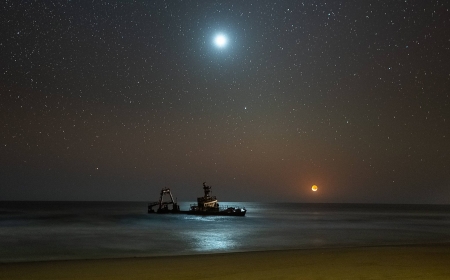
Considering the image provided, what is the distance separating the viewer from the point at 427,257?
1600 cm

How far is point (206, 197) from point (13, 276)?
5935 cm

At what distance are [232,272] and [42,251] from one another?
1842 centimetres

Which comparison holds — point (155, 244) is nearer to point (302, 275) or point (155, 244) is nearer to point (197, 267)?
point (197, 267)

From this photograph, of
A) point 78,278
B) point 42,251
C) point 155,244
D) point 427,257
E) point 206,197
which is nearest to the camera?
point 78,278

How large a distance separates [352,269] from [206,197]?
59.8 metres

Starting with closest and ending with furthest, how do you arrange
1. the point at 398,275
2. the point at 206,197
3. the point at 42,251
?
the point at 398,275 < the point at 42,251 < the point at 206,197

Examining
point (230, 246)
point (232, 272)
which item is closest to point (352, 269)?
point (232, 272)

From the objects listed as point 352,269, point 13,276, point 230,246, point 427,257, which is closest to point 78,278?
point 13,276

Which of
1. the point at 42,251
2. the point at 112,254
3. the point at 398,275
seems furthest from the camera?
the point at 42,251

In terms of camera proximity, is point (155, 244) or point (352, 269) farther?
point (155, 244)

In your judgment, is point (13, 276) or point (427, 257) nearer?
point (13, 276)

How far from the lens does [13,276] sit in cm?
1262

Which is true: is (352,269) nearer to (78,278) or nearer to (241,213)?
(78,278)

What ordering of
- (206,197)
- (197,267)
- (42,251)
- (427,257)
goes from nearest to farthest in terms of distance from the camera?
1. (197,267)
2. (427,257)
3. (42,251)
4. (206,197)
